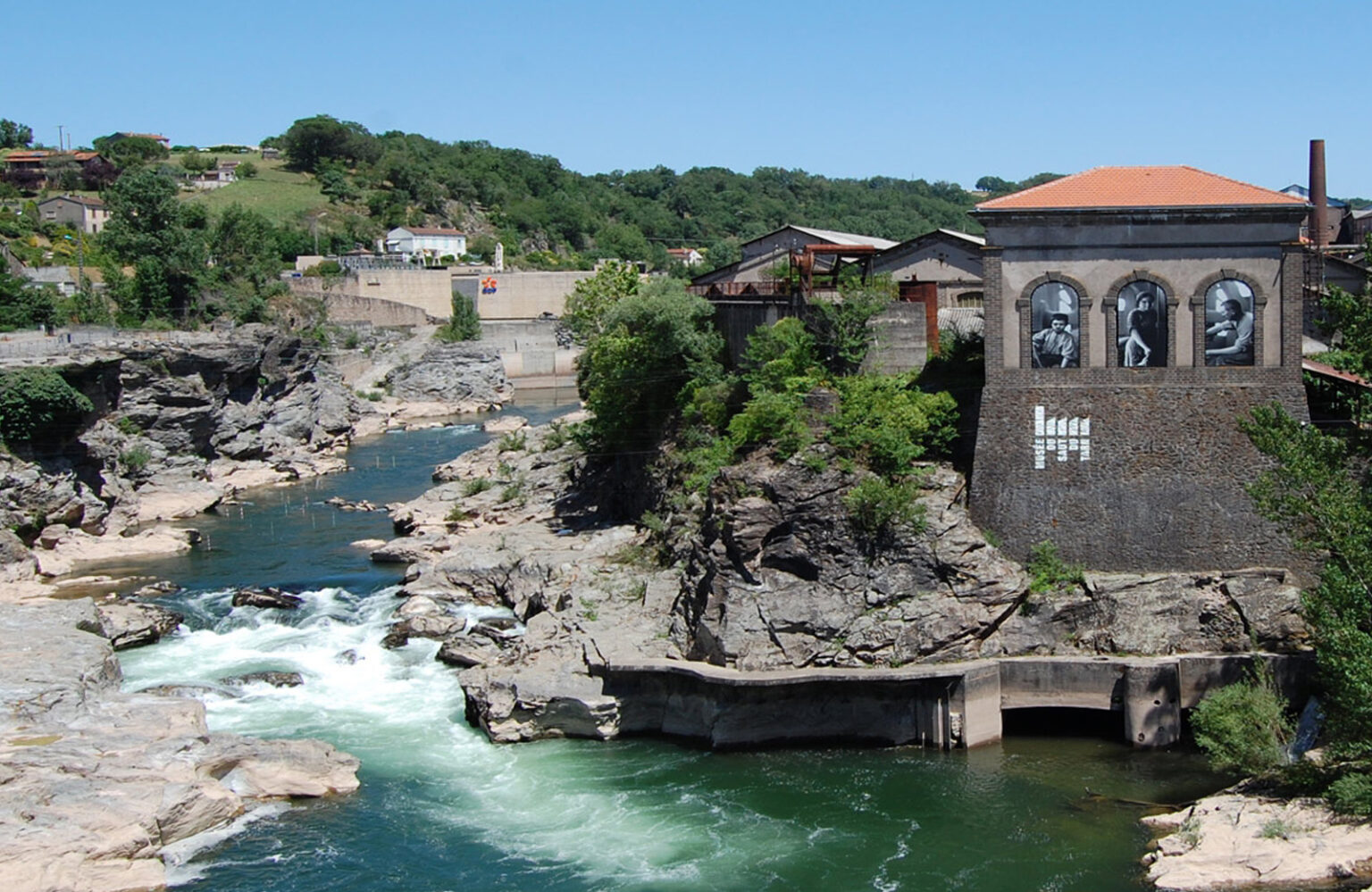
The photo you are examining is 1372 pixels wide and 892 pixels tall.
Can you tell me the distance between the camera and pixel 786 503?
30.2 metres

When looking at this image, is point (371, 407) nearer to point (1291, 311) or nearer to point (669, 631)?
point (669, 631)

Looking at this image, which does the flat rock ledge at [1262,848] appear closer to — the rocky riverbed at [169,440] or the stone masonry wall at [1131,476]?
the stone masonry wall at [1131,476]

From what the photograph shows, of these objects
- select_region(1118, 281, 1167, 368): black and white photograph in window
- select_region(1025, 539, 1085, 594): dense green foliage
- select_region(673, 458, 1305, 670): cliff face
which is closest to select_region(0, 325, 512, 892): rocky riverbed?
select_region(673, 458, 1305, 670): cliff face

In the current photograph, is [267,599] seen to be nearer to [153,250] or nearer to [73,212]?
[153,250]

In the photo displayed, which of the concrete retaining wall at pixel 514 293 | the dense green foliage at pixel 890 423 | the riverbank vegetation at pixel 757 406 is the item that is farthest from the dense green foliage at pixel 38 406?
the concrete retaining wall at pixel 514 293

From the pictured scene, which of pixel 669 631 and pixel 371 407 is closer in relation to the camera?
pixel 669 631

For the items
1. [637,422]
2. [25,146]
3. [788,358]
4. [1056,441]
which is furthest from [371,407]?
[25,146]

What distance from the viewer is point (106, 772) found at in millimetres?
25359

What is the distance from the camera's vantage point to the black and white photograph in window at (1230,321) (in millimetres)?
29281

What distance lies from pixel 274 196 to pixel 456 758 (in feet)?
372

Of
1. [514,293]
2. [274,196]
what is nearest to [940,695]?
[514,293]

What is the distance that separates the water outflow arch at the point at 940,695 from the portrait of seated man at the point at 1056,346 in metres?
6.52

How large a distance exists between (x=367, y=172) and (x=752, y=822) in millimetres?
126194

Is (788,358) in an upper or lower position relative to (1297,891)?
upper
